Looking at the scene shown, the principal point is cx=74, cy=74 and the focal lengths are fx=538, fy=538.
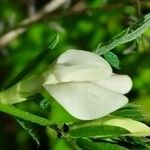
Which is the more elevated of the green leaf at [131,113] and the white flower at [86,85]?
the white flower at [86,85]

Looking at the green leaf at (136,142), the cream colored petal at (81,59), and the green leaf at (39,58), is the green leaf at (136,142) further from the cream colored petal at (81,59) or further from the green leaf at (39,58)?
the green leaf at (39,58)

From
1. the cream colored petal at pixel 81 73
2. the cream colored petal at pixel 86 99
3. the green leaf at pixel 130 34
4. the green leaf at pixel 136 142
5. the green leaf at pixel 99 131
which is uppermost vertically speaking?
the green leaf at pixel 130 34

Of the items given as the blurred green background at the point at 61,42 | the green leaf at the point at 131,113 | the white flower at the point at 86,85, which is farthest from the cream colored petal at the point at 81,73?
the blurred green background at the point at 61,42

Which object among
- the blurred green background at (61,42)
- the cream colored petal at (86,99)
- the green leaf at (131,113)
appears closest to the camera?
the cream colored petal at (86,99)

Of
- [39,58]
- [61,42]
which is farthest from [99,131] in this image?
[61,42]

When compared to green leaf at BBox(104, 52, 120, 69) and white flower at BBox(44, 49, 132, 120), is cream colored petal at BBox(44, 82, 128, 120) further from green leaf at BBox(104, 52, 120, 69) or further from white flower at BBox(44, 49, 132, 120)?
green leaf at BBox(104, 52, 120, 69)

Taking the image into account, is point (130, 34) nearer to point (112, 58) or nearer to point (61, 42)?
point (112, 58)
